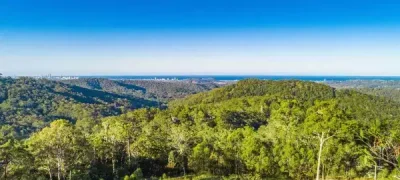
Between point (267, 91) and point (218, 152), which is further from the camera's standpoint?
point (267, 91)

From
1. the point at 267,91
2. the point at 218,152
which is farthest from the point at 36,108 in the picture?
the point at 218,152

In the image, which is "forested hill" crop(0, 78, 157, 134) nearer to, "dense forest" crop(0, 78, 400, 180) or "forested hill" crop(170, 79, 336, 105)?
"forested hill" crop(170, 79, 336, 105)

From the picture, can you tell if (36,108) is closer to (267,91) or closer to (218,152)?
(267,91)

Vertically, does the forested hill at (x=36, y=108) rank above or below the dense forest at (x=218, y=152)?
below

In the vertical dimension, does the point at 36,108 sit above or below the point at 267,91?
below

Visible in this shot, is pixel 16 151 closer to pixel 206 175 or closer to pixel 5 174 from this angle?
pixel 5 174

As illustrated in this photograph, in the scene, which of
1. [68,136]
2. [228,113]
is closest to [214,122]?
[228,113]

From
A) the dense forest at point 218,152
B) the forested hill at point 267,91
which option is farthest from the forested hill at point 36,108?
the dense forest at point 218,152

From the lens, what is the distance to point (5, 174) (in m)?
26.8

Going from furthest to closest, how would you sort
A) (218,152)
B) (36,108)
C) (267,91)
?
(36,108) → (267,91) → (218,152)

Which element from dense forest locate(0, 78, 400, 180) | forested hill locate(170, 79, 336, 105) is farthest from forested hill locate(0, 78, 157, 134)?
dense forest locate(0, 78, 400, 180)

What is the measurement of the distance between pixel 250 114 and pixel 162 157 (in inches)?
1489

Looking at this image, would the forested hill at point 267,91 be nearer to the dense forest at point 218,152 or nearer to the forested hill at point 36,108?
the forested hill at point 36,108

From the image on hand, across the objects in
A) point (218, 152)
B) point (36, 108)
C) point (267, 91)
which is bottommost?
point (36, 108)
